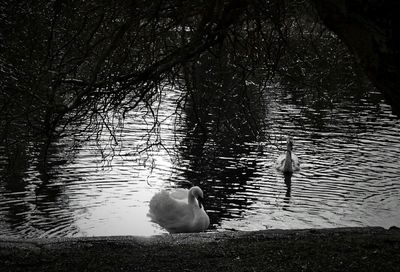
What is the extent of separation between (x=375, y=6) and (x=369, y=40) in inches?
8.5

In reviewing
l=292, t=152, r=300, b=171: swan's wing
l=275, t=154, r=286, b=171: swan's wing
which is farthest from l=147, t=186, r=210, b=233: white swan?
l=292, t=152, r=300, b=171: swan's wing

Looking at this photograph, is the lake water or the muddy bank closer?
the muddy bank

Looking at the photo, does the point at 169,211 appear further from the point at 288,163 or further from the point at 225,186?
the point at 288,163

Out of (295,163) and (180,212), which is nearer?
(180,212)

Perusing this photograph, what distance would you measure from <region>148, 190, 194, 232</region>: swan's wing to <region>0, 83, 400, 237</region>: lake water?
379mm

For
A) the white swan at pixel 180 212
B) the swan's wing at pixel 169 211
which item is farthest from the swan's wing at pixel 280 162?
the swan's wing at pixel 169 211

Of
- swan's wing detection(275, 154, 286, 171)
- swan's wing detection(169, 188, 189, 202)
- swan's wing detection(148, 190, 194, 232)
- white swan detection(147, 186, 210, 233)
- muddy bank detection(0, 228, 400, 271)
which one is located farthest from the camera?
swan's wing detection(275, 154, 286, 171)

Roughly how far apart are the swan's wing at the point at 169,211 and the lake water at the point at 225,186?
0.38 m

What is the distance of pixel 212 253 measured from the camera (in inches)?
230

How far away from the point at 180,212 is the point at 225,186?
110 inches

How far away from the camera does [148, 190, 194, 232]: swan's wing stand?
1190 cm

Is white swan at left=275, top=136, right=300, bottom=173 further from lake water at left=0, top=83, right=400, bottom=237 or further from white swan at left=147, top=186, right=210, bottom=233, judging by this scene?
white swan at left=147, top=186, right=210, bottom=233

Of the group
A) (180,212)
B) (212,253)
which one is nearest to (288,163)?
(180,212)

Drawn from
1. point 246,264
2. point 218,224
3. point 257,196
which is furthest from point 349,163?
point 246,264
